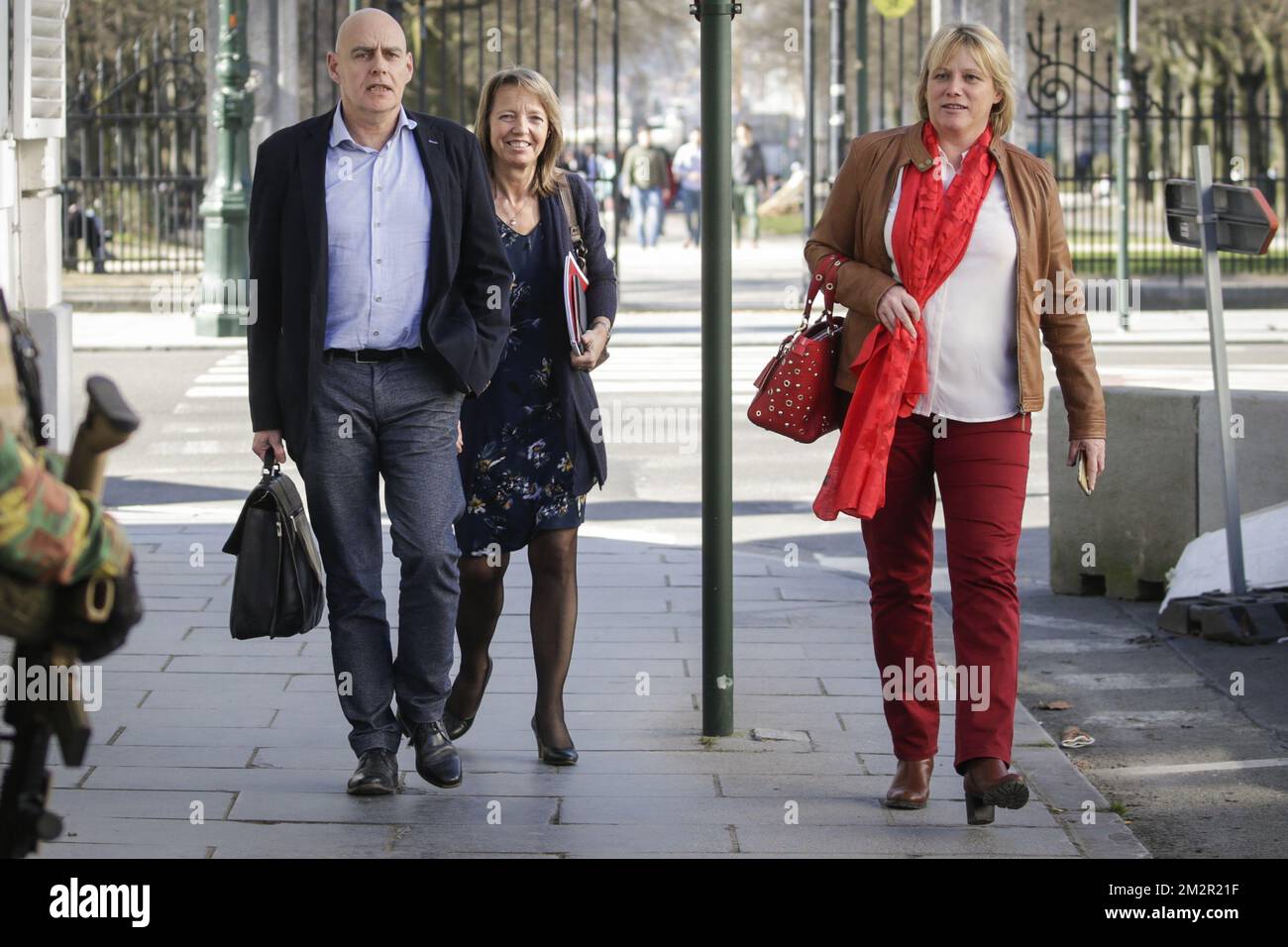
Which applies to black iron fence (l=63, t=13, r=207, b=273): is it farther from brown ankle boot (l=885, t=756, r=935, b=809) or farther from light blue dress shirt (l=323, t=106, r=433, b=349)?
brown ankle boot (l=885, t=756, r=935, b=809)

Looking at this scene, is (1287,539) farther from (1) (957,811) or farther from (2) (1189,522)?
(1) (957,811)

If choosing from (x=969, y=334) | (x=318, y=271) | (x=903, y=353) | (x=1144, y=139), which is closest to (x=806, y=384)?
(x=903, y=353)

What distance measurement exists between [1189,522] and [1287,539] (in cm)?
55

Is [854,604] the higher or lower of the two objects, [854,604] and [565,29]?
the lower

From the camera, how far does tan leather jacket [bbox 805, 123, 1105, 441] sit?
4789mm

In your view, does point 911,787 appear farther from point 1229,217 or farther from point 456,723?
point 1229,217

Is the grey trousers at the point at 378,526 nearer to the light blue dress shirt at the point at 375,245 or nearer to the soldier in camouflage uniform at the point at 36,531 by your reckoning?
the light blue dress shirt at the point at 375,245

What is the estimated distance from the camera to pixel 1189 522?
7887 millimetres

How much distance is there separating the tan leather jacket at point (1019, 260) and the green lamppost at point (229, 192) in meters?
13.4

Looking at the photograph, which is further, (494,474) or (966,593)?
(494,474)

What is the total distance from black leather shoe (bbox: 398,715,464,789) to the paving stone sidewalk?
6cm
